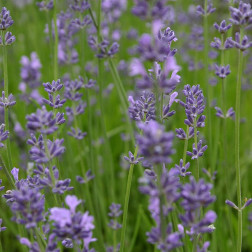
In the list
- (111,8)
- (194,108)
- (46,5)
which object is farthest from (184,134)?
(111,8)

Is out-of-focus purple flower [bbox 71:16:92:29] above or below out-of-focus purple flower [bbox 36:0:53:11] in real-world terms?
below

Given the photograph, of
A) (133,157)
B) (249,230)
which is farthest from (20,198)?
(249,230)

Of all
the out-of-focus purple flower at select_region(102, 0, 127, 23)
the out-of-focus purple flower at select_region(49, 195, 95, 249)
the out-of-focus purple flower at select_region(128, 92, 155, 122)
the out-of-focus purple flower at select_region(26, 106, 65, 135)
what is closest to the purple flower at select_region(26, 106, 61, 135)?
the out-of-focus purple flower at select_region(26, 106, 65, 135)

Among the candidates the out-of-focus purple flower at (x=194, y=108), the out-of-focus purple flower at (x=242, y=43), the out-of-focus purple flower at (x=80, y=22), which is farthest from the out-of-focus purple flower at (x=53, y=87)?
the out-of-focus purple flower at (x=80, y=22)

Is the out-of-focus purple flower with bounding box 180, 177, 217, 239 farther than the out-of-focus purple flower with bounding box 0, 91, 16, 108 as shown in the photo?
No

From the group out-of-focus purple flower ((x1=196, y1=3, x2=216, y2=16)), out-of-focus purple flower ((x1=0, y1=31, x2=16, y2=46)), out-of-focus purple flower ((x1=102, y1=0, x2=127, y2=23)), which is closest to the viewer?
out-of-focus purple flower ((x1=0, y1=31, x2=16, y2=46))

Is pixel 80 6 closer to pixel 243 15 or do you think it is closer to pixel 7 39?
pixel 7 39

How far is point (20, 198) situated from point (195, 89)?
2.96 feet

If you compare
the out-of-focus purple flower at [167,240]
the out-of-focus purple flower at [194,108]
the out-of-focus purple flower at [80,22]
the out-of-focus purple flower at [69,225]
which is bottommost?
the out-of-focus purple flower at [167,240]

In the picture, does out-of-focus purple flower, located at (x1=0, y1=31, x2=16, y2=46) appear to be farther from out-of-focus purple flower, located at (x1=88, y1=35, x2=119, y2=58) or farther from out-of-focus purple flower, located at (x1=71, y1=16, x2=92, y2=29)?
out-of-focus purple flower, located at (x1=71, y1=16, x2=92, y2=29)

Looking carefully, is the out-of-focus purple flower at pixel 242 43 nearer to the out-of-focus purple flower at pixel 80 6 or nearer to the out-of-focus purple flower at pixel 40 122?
the out-of-focus purple flower at pixel 40 122

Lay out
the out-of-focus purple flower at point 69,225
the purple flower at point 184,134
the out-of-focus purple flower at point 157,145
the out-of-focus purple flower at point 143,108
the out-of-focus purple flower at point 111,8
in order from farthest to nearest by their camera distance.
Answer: the out-of-focus purple flower at point 111,8, the purple flower at point 184,134, the out-of-focus purple flower at point 143,108, the out-of-focus purple flower at point 69,225, the out-of-focus purple flower at point 157,145

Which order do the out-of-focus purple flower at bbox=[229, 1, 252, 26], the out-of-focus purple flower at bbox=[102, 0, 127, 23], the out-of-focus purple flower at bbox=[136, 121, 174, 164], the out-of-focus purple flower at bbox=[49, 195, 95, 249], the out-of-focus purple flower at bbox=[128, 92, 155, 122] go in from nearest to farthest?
the out-of-focus purple flower at bbox=[136, 121, 174, 164] → the out-of-focus purple flower at bbox=[49, 195, 95, 249] → the out-of-focus purple flower at bbox=[229, 1, 252, 26] → the out-of-focus purple flower at bbox=[128, 92, 155, 122] → the out-of-focus purple flower at bbox=[102, 0, 127, 23]

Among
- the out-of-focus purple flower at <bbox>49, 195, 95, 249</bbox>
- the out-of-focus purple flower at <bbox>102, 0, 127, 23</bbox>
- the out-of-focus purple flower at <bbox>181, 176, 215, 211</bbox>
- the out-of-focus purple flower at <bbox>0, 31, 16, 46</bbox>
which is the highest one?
the out-of-focus purple flower at <bbox>102, 0, 127, 23</bbox>
